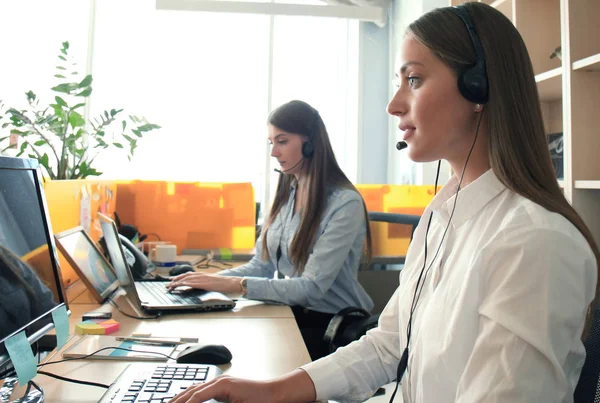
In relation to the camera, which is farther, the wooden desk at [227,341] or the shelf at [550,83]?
the shelf at [550,83]

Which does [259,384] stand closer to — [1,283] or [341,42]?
[1,283]

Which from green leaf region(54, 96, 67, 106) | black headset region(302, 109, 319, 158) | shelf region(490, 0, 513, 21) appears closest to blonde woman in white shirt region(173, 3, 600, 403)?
black headset region(302, 109, 319, 158)

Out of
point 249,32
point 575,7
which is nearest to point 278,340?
point 575,7

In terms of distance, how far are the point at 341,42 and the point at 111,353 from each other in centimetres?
399

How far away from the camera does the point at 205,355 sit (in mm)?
1009

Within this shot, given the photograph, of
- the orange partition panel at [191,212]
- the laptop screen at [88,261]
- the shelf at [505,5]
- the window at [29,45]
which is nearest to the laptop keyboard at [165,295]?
the laptop screen at [88,261]

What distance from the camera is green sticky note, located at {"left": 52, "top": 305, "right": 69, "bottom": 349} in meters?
0.91

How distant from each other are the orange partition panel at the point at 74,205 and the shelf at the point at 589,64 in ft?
5.41

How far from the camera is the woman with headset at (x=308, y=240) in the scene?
1656 mm

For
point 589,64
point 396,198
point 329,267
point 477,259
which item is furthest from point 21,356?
point 396,198

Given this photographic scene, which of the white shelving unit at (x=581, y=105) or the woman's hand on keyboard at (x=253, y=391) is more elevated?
the white shelving unit at (x=581, y=105)

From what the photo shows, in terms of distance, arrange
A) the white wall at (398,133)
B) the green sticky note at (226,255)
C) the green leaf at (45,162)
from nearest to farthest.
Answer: the green leaf at (45,162) < the green sticky note at (226,255) < the white wall at (398,133)

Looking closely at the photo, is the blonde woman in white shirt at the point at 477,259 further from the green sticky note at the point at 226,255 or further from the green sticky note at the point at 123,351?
the green sticky note at the point at 226,255

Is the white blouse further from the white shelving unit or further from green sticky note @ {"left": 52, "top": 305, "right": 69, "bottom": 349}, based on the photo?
the white shelving unit
